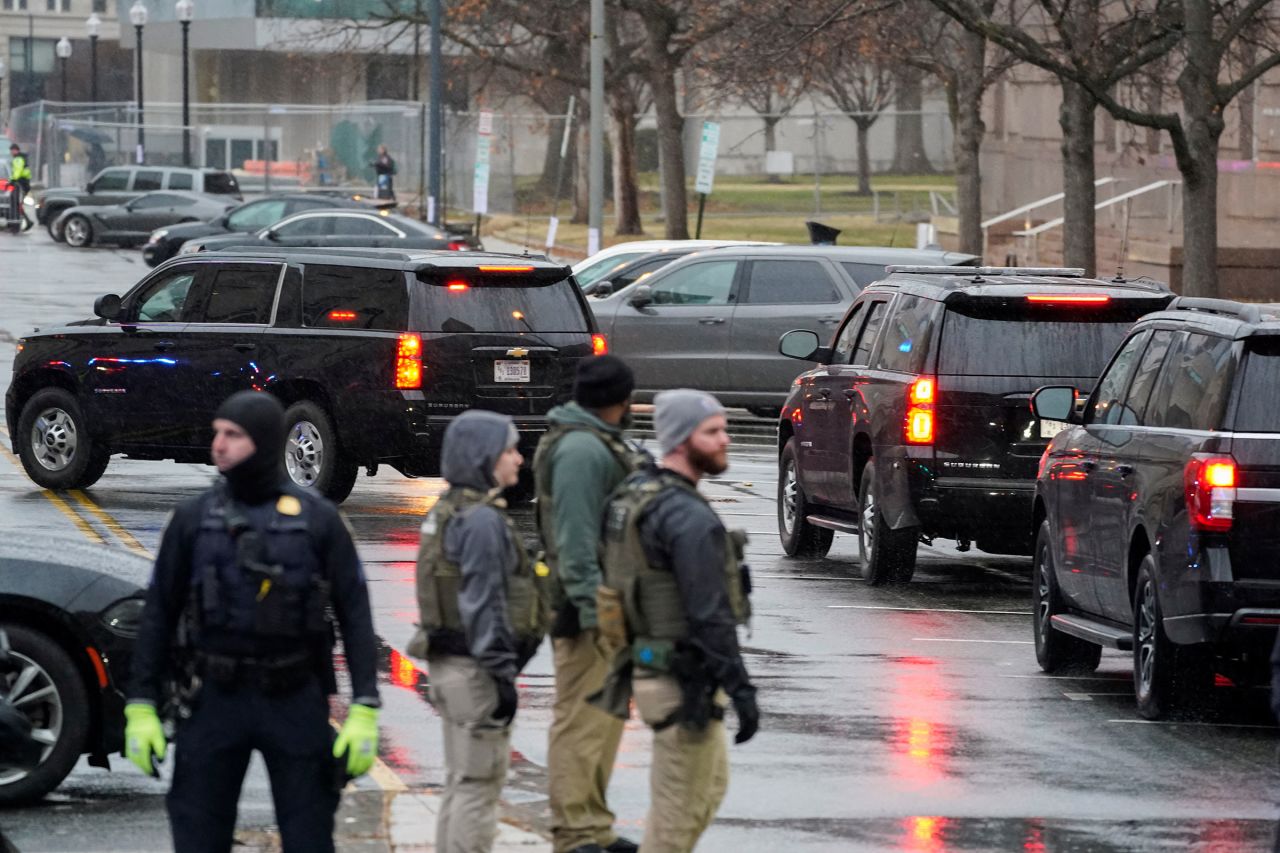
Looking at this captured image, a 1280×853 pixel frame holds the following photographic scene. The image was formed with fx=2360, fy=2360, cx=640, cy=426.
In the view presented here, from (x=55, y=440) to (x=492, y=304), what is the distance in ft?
11.9

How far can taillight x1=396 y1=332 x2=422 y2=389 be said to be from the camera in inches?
662

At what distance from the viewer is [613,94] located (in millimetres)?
51969

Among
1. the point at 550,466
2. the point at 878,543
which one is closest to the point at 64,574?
the point at 550,466

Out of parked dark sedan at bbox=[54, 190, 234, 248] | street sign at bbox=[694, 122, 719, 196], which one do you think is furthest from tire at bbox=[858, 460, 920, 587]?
parked dark sedan at bbox=[54, 190, 234, 248]

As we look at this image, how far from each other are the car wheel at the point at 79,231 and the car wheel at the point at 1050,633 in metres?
43.9

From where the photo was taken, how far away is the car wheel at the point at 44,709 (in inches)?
318

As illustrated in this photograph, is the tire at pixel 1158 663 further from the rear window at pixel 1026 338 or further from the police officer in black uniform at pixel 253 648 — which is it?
the police officer in black uniform at pixel 253 648

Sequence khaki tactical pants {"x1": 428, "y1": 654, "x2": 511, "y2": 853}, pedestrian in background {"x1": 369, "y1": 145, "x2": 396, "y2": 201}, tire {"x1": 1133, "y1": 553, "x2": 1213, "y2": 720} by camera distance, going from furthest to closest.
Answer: pedestrian in background {"x1": 369, "y1": 145, "x2": 396, "y2": 201}, tire {"x1": 1133, "y1": 553, "x2": 1213, "y2": 720}, khaki tactical pants {"x1": 428, "y1": 654, "x2": 511, "y2": 853}

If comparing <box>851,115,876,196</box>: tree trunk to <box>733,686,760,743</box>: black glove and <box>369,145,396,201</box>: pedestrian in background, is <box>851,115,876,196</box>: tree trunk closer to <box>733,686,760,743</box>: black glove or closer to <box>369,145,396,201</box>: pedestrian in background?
<box>369,145,396,201</box>: pedestrian in background

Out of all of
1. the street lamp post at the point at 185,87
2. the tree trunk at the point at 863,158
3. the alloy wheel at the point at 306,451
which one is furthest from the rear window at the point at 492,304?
the tree trunk at the point at 863,158

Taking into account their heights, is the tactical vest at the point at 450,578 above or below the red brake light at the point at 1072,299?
below

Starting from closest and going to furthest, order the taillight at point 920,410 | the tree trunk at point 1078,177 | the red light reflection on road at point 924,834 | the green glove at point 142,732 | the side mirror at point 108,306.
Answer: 1. the green glove at point 142,732
2. the red light reflection on road at point 924,834
3. the taillight at point 920,410
4. the side mirror at point 108,306
5. the tree trunk at point 1078,177

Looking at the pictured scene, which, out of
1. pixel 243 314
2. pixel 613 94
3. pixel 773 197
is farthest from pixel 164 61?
pixel 243 314

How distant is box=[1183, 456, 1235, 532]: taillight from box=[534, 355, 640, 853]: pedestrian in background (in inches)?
131
